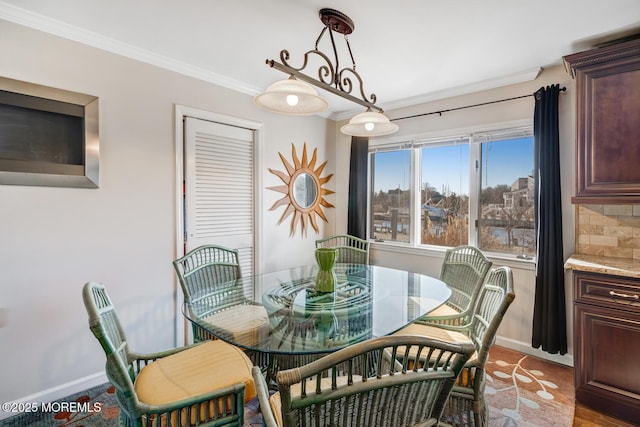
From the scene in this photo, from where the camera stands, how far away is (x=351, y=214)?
4000 millimetres

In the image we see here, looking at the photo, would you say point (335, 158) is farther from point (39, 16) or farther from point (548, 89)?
point (39, 16)

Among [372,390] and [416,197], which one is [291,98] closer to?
[372,390]

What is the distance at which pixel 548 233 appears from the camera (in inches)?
103

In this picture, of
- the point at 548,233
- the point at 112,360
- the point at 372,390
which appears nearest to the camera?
the point at 372,390

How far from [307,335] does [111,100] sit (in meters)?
2.28

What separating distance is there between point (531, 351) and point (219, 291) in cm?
281

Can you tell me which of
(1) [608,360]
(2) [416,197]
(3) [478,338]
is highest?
(2) [416,197]

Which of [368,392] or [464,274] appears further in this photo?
[464,274]

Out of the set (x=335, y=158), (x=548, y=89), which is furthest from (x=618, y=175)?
(x=335, y=158)

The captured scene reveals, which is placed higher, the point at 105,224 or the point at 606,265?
the point at 105,224

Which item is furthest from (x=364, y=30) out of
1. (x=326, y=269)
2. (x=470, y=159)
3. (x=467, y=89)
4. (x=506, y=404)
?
(x=506, y=404)

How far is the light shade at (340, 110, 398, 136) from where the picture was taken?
214cm

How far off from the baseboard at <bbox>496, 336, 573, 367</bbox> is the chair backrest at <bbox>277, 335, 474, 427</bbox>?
7.95 ft

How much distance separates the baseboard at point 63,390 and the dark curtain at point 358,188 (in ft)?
9.33
